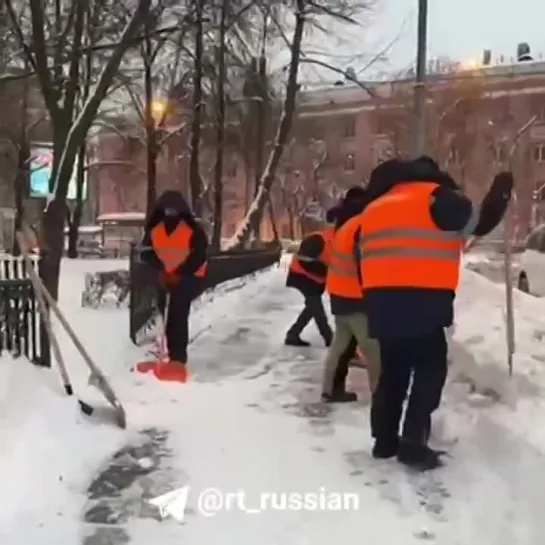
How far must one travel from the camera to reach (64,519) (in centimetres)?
491

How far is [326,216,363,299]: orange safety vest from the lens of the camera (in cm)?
688

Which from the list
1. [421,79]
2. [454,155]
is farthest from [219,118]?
[454,155]

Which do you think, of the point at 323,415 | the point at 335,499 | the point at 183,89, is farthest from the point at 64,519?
the point at 183,89

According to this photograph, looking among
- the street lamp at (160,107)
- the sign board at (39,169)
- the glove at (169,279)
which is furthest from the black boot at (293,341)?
the sign board at (39,169)

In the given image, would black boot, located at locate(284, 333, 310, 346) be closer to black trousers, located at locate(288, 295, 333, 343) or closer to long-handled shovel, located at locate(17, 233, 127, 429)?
black trousers, located at locate(288, 295, 333, 343)

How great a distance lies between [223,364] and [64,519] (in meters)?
5.17

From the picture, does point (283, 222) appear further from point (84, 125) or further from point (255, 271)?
point (84, 125)

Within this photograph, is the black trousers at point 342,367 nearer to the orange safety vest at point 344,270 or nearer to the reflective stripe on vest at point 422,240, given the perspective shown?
the orange safety vest at point 344,270

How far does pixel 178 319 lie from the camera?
9180 millimetres

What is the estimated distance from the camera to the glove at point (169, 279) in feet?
29.8

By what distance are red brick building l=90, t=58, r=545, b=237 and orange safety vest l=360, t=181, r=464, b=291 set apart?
32826 mm

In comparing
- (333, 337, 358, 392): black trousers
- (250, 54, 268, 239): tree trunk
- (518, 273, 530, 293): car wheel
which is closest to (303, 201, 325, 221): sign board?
(250, 54, 268, 239): tree trunk

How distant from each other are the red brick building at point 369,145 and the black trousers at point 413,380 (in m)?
32.8

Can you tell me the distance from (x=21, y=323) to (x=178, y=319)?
59.1 inches
